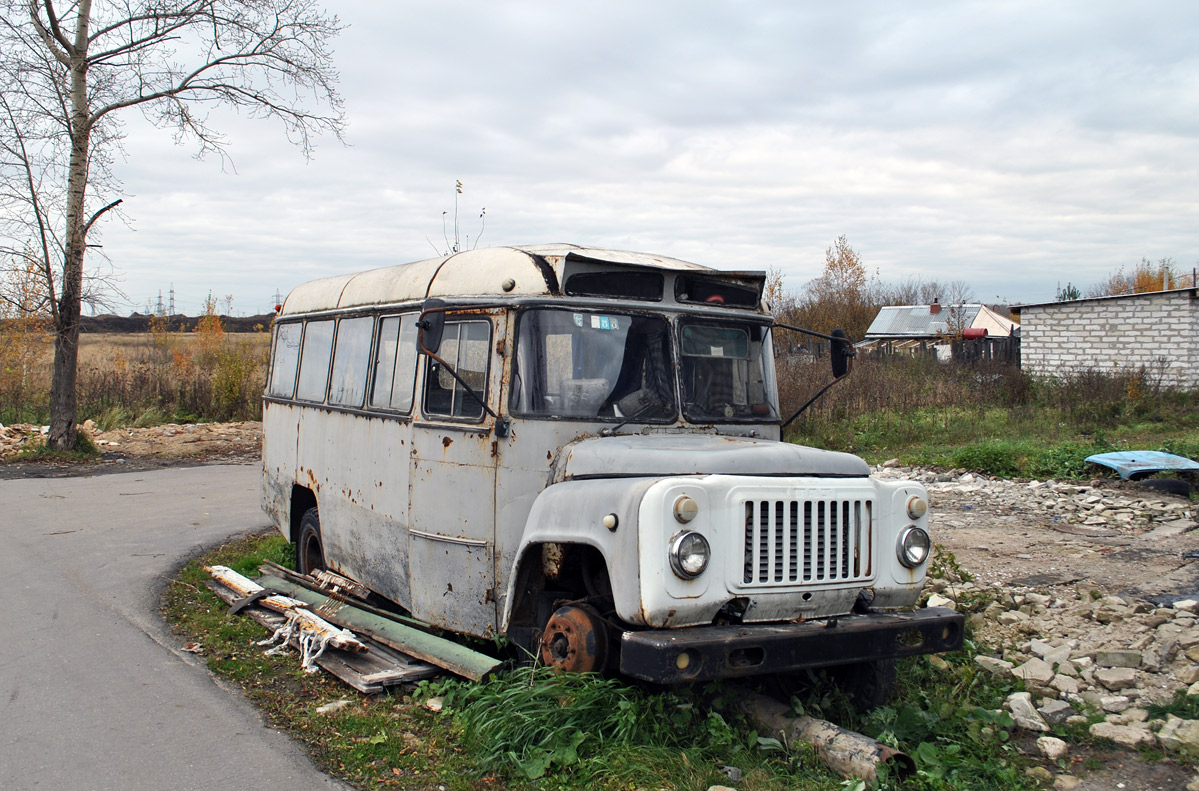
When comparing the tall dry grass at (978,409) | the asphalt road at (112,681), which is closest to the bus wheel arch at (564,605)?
the asphalt road at (112,681)

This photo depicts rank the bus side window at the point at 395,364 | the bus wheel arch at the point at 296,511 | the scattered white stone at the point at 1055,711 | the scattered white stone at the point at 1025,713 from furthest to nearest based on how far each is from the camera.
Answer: the bus wheel arch at the point at 296,511 → the bus side window at the point at 395,364 → the scattered white stone at the point at 1055,711 → the scattered white stone at the point at 1025,713

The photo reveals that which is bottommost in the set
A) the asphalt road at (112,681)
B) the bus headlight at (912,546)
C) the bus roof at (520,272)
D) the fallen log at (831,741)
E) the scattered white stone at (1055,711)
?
the asphalt road at (112,681)

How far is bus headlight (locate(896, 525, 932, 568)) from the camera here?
196 inches

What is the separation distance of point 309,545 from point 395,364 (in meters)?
2.55

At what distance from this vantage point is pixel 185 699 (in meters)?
5.67

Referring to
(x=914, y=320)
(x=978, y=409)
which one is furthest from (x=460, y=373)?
(x=914, y=320)

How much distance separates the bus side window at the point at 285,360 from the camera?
361 inches

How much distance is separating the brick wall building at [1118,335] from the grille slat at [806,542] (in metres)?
20.2

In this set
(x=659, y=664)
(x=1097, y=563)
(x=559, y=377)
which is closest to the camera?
(x=659, y=664)

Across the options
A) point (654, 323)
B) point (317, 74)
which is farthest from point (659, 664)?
point (317, 74)

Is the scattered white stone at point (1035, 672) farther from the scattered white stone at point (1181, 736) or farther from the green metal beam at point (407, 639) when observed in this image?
the green metal beam at point (407, 639)

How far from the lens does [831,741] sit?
174 inches

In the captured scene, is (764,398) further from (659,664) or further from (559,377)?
(659,664)

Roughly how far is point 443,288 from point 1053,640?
4.83 metres
